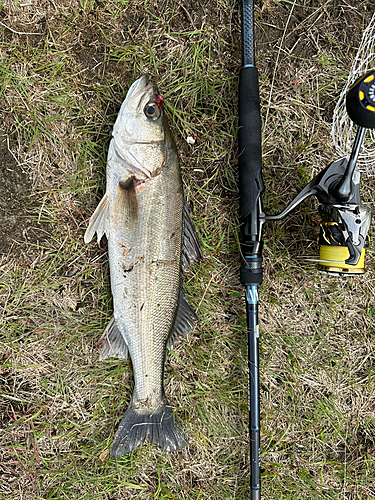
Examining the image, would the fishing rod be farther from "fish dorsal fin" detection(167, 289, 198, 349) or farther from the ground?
"fish dorsal fin" detection(167, 289, 198, 349)

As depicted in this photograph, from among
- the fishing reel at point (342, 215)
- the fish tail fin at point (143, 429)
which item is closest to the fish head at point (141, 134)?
the fishing reel at point (342, 215)

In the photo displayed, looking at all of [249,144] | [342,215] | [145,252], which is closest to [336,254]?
[342,215]

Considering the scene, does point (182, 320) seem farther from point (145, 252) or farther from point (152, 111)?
point (152, 111)

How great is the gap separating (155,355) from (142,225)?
844 millimetres

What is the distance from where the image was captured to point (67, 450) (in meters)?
2.49

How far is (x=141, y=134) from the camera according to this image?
83.0 inches

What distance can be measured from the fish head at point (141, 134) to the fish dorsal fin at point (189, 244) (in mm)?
383

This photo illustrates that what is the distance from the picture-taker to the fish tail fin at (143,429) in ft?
7.75

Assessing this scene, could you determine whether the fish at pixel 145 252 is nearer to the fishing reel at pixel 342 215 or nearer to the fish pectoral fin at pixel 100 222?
the fish pectoral fin at pixel 100 222

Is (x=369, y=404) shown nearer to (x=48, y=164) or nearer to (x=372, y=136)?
(x=372, y=136)

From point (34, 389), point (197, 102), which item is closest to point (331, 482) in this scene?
point (34, 389)

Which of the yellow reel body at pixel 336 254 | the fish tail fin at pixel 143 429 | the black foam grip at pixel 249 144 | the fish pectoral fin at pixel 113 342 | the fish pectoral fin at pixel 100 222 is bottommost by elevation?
the fish tail fin at pixel 143 429

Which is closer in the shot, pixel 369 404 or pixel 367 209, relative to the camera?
pixel 367 209

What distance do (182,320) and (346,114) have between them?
1.89 metres
